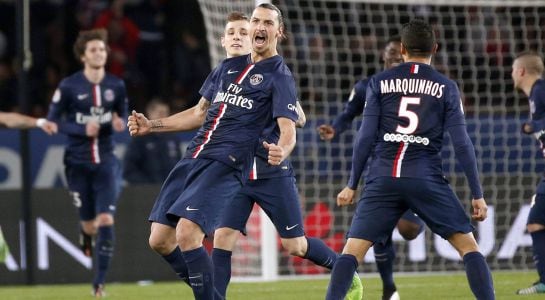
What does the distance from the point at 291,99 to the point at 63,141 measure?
6.34m

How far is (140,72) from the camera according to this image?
1588 cm

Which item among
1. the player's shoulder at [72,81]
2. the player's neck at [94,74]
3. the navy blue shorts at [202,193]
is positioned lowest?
the navy blue shorts at [202,193]

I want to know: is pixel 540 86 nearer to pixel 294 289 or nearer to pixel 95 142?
pixel 294 289

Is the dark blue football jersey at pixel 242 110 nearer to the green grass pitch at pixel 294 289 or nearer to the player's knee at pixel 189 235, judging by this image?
the player's knee at pixel 189 235

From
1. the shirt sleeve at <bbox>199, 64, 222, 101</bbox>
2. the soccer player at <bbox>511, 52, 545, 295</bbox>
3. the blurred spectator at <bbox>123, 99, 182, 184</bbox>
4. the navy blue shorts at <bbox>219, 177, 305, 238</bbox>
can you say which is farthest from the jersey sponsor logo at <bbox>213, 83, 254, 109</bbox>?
the blurred spectator at <bbox>123, 99, 182, 184</bbox>

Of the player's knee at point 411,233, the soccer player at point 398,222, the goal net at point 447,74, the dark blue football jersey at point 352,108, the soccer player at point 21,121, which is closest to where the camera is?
the soccer player at point 398,222

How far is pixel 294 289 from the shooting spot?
1041cm

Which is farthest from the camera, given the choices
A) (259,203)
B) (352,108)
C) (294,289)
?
(294,289)

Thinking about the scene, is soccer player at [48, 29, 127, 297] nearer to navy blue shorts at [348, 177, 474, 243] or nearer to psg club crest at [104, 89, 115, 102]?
psg club crest at [104, 89, 115, 102]

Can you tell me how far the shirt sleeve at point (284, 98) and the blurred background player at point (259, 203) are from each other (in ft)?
2.98

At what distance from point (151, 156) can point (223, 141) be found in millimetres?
5921

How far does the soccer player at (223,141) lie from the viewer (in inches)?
259

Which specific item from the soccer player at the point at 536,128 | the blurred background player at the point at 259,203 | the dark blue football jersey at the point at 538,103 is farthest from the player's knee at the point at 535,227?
the blurred background player at the point at 259,203

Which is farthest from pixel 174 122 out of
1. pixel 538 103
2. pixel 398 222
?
pixel 538 103
